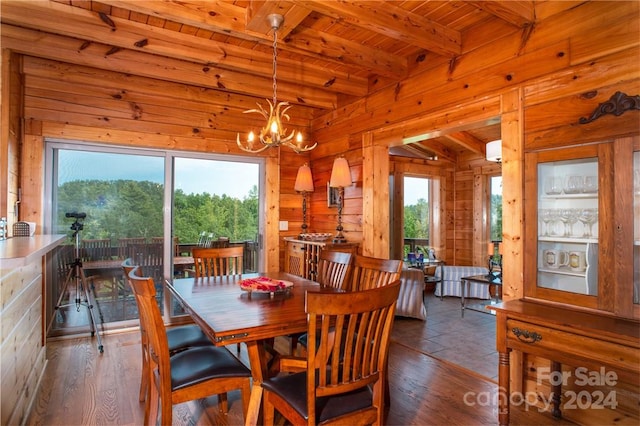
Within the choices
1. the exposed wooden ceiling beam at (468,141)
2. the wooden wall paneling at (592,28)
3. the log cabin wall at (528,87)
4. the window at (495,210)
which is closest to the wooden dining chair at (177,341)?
the log cabin wall at (528,87)

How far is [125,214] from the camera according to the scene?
3959 millimetres

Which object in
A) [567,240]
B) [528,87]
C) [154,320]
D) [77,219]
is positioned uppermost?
[528,87]

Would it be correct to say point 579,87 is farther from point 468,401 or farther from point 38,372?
point 38,372

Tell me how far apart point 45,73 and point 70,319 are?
2496 millimetres

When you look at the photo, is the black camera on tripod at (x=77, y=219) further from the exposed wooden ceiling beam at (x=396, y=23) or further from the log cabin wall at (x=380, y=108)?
the exposed wooden ceiling beam at (x=396, y=23)

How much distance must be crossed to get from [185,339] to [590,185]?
2702 mm

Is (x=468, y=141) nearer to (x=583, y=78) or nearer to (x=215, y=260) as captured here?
(x=583, y=78)

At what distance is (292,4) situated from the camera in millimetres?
2312

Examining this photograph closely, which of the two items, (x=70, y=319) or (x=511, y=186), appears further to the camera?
(x=70, y=319)

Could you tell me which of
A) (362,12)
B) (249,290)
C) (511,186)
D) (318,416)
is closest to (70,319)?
(249,290)

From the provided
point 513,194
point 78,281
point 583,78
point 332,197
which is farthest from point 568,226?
point 78,281

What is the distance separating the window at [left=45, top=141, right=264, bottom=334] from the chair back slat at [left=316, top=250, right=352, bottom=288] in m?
1.91

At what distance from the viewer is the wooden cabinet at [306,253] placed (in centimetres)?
402

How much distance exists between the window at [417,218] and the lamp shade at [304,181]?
2637mm
